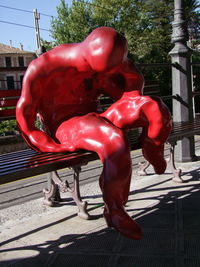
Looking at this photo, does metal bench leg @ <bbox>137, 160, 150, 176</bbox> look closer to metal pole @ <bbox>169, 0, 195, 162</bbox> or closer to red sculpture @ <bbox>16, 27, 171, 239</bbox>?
metal pole @ <bbox>169, 0, 195, 162</bbox>

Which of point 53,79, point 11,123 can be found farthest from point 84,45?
point 11,123

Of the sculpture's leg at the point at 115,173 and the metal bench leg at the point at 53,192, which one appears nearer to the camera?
the sculpture's leg at the point at 115,173

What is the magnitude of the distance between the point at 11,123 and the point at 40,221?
1083cm

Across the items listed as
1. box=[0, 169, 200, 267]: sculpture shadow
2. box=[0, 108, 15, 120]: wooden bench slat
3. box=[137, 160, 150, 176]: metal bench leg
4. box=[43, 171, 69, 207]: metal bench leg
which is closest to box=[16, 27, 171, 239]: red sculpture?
box=[0, 169, 200, 267]: sculpture shadow

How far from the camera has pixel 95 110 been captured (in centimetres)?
271

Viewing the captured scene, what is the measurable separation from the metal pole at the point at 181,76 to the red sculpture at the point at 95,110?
8.38 feet

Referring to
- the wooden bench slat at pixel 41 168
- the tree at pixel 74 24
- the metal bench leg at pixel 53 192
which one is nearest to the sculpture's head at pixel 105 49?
the wooden bench slat at pixel 41 168

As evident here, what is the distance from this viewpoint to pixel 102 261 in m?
2.28

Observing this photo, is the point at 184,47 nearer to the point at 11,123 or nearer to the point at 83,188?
the point at 83,188

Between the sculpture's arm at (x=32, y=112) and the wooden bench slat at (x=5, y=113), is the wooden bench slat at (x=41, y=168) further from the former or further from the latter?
the wooden bench slat at (x=5, y=113)

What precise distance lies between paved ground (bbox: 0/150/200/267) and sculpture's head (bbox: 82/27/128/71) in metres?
1.26

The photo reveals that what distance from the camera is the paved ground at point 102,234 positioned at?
2.30m

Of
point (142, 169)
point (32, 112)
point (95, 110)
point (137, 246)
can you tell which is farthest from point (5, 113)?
point (142, 169)

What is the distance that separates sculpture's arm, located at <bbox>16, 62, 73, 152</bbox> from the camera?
2377 millimetres
